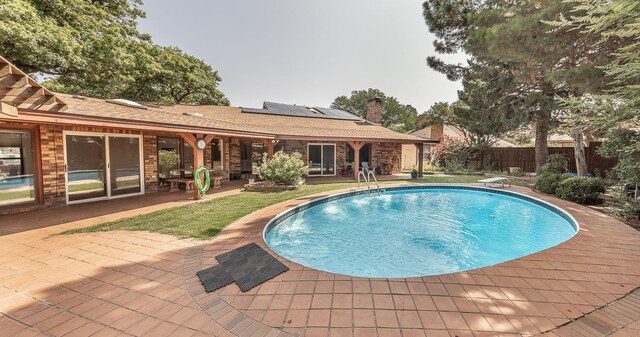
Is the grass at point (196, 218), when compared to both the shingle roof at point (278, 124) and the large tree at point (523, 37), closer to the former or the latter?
the shingle roof at point (278, 124)

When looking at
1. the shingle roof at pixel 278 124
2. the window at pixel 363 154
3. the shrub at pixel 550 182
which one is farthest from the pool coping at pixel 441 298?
the window at pixel 363 154

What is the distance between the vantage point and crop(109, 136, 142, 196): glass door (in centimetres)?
772

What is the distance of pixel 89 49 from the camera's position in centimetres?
1189

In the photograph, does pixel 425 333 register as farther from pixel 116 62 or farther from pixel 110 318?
pixel 116 62

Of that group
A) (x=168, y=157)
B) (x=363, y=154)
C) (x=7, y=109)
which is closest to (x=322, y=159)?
(x=363, y=154)

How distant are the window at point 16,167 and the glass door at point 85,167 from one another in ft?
2.16

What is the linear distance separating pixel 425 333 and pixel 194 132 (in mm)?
7136

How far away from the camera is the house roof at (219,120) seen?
5852mm

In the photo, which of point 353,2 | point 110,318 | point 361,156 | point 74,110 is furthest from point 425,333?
point 361,156

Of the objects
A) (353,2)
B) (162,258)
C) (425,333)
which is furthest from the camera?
(353,2)

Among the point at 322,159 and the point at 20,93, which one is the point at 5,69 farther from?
the point at 322,159

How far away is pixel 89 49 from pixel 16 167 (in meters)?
8.74

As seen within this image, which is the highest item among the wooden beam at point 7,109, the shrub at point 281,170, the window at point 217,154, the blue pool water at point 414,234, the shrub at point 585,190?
the wooden beam at point 7,109

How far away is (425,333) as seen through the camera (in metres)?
2.09
